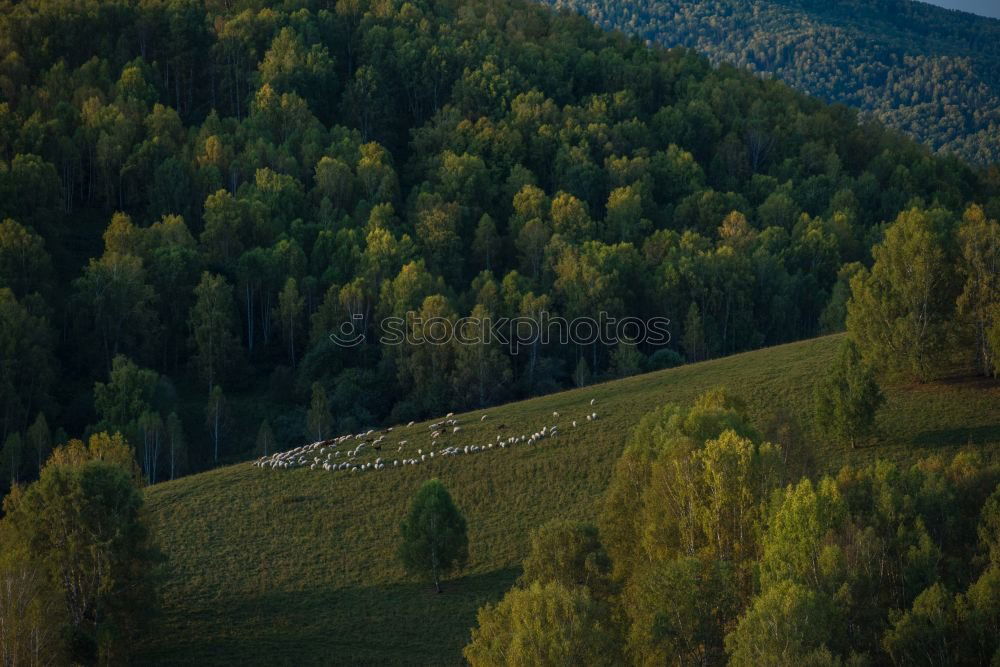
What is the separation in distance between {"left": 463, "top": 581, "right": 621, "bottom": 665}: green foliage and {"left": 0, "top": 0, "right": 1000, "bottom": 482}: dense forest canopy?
4002 centimetres

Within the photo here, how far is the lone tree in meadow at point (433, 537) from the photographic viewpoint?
179ft

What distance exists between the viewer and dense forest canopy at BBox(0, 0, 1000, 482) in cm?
10288

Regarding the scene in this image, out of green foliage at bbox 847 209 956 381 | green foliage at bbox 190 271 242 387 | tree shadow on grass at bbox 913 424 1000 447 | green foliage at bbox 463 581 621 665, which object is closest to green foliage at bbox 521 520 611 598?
green foliage at bbox 463 581 621 665

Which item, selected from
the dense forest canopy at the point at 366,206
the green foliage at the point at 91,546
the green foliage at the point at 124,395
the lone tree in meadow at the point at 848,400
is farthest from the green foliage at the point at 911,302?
the green foliage at the point at 124,395

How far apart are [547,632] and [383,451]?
1155 inches

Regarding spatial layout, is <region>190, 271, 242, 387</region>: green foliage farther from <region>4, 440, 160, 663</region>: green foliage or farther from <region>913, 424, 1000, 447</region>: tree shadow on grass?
<region>913, 424, 1000, 447</region>: tree shadow on grass

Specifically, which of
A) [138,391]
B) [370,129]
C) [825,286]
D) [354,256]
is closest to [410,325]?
[354,256]

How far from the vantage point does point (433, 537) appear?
5447cm

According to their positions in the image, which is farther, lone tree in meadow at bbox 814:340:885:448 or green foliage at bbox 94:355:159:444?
green foliage at bbox 94:355:159:444

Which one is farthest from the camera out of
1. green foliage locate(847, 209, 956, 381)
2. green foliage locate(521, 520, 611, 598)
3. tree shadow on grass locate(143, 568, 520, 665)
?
green foliage locate(847, 209, 956, 381)

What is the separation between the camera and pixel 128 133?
424 ft

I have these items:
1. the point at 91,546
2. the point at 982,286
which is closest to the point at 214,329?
the point at 91,546

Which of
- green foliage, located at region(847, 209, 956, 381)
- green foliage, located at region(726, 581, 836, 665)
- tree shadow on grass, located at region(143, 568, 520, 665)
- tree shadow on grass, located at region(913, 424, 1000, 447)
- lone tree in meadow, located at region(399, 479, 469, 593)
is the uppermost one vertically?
green foliage, located at region(847, 209, 956, 381)

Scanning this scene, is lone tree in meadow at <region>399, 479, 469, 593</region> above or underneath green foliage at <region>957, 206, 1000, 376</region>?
underneath
